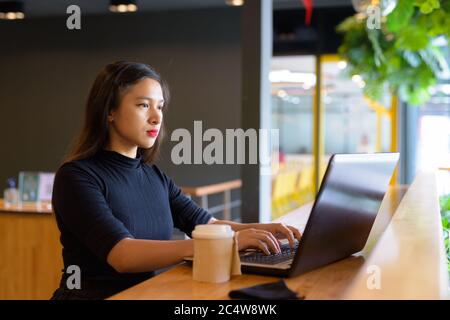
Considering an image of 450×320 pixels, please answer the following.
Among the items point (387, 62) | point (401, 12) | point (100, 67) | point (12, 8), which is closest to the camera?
point (401, 12)

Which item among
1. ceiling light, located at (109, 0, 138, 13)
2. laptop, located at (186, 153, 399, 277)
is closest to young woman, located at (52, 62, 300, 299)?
laptop, located at (186, 153, 399, 277)

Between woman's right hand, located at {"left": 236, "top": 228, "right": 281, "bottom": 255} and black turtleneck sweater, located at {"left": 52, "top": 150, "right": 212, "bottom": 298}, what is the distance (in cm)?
29

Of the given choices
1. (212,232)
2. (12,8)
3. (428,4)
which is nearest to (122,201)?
(212,232)

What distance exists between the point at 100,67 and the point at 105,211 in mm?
6409

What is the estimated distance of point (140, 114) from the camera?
1791 millimetres

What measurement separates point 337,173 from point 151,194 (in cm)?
85

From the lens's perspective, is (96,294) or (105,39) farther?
(105,39)

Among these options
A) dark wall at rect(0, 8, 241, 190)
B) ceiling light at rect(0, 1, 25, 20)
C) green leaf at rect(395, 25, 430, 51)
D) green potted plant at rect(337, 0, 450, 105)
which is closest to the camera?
green leaf at rect(395, 25, 430, 51)

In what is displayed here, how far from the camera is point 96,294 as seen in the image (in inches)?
63.1

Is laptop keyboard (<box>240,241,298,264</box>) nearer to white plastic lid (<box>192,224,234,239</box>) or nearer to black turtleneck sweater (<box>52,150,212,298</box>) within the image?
white plastic lid (<box>192,224,234,239</box>)

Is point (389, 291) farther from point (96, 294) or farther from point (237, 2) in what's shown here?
point (237, 2)

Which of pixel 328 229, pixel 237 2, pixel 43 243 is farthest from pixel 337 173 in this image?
pixel 237 2

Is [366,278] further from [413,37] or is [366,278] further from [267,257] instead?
[413,37]

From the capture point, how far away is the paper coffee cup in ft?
3.92
